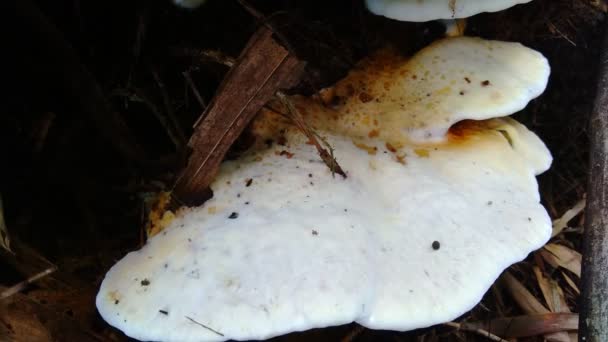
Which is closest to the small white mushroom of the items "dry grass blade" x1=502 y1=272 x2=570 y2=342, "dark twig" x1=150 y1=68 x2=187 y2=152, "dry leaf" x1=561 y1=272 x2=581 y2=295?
"dark twig" x1=150 y1=68 x2=187 y2=152

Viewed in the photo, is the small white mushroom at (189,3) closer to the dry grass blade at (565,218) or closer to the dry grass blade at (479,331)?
the dry grass blade at (479,331)

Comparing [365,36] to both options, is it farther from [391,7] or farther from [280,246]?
[280,246]

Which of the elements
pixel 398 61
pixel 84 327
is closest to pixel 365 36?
pixel 398 61

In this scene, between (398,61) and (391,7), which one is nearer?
(391,7)

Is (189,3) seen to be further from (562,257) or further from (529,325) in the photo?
(562,257)

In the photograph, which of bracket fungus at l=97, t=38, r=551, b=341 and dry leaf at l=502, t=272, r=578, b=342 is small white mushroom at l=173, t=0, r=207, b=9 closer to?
bracket fungus at l=97, t=38, r=551, b=341

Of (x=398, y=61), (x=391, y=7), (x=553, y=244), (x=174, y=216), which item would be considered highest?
(x=391, y=7)

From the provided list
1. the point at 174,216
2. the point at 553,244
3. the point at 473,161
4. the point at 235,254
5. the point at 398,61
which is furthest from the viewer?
the point at 553,244

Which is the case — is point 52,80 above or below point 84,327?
above
